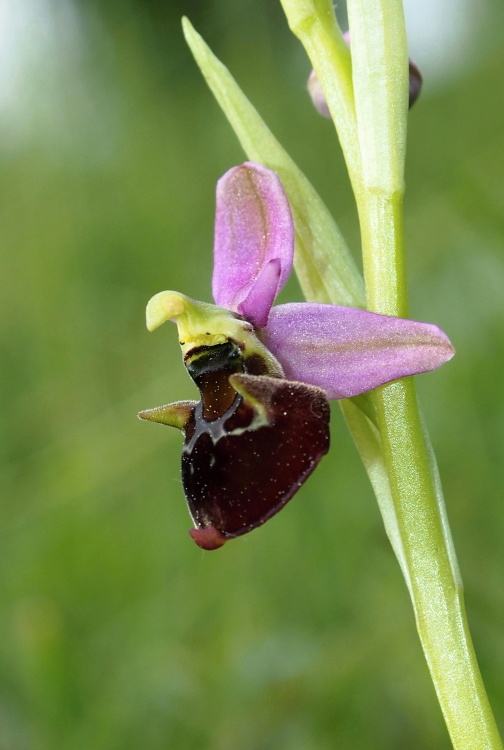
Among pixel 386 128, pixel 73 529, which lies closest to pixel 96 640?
pixel 73 529

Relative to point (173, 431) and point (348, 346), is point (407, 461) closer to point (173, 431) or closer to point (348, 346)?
point (348, 346)

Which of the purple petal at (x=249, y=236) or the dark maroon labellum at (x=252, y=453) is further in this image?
the purple petal at (x=249, y=236)

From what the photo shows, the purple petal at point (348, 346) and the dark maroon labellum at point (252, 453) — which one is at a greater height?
the purple petal at point (348, 346)

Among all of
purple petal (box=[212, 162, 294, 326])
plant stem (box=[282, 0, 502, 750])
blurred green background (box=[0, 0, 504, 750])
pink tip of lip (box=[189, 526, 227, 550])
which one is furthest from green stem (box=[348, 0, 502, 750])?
blurred green background (box=[0, 0, 504, 750])

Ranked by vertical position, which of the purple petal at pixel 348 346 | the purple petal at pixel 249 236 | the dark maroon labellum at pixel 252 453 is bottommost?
the dark maroon labellum at pixel 252 453

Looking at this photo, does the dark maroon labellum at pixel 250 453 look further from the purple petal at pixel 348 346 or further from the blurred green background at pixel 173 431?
the blurred green background at pixel 173 431

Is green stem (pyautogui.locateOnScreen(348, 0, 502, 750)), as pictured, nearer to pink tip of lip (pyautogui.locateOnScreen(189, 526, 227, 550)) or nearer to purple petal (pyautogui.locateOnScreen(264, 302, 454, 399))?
purple petal (pyautogui.locateOnScreen(264, 302, 454, 399))

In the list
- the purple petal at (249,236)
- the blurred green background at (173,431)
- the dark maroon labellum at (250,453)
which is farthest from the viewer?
the blurred green background at (173,431)

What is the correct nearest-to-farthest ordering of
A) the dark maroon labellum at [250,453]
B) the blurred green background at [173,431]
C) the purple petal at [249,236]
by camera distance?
1. the dark maroon labellum at [250,453]
2. the purple petal at [249,236]
3. the blurred green background at [173,431]

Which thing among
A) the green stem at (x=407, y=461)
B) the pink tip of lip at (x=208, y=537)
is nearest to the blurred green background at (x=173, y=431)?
the green stem at (x=407, y=461)
